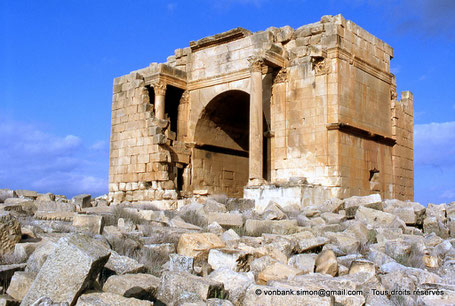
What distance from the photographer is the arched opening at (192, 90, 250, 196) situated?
1716 centimetres

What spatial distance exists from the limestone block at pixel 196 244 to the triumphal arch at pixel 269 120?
268 inches

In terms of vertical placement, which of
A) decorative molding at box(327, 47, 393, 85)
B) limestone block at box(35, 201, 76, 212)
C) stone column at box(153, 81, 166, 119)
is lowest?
limestone block at box(35, 201, 76, 212)

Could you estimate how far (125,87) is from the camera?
18.0 metres

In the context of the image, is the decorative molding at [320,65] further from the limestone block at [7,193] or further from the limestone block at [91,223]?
the limestone block at [91,223]

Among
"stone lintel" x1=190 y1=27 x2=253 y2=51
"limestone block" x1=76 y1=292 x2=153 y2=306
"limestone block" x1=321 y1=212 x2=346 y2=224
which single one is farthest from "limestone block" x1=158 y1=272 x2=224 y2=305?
"stone lintel" x1=190 y1=27 x2=253 y2=51

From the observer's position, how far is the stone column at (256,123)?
14.2 metres

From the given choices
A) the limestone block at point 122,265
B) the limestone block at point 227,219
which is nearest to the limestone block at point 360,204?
the limestone block at point 227,219

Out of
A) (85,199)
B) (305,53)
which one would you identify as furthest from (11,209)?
(305,53)

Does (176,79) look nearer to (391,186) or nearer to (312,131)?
(312,131)

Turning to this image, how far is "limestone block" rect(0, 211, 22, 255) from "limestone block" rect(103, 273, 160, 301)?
5.11ft

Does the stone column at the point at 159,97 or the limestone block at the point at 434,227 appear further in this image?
the stone column at the point at 159,97

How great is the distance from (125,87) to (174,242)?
39.7ft

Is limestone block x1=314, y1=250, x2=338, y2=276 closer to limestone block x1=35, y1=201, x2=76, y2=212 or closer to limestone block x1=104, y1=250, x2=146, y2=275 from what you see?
limestone block x1=104, y1=250, x2=146, y2=275

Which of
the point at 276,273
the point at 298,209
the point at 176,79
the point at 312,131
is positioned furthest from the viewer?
the point at 176,79
